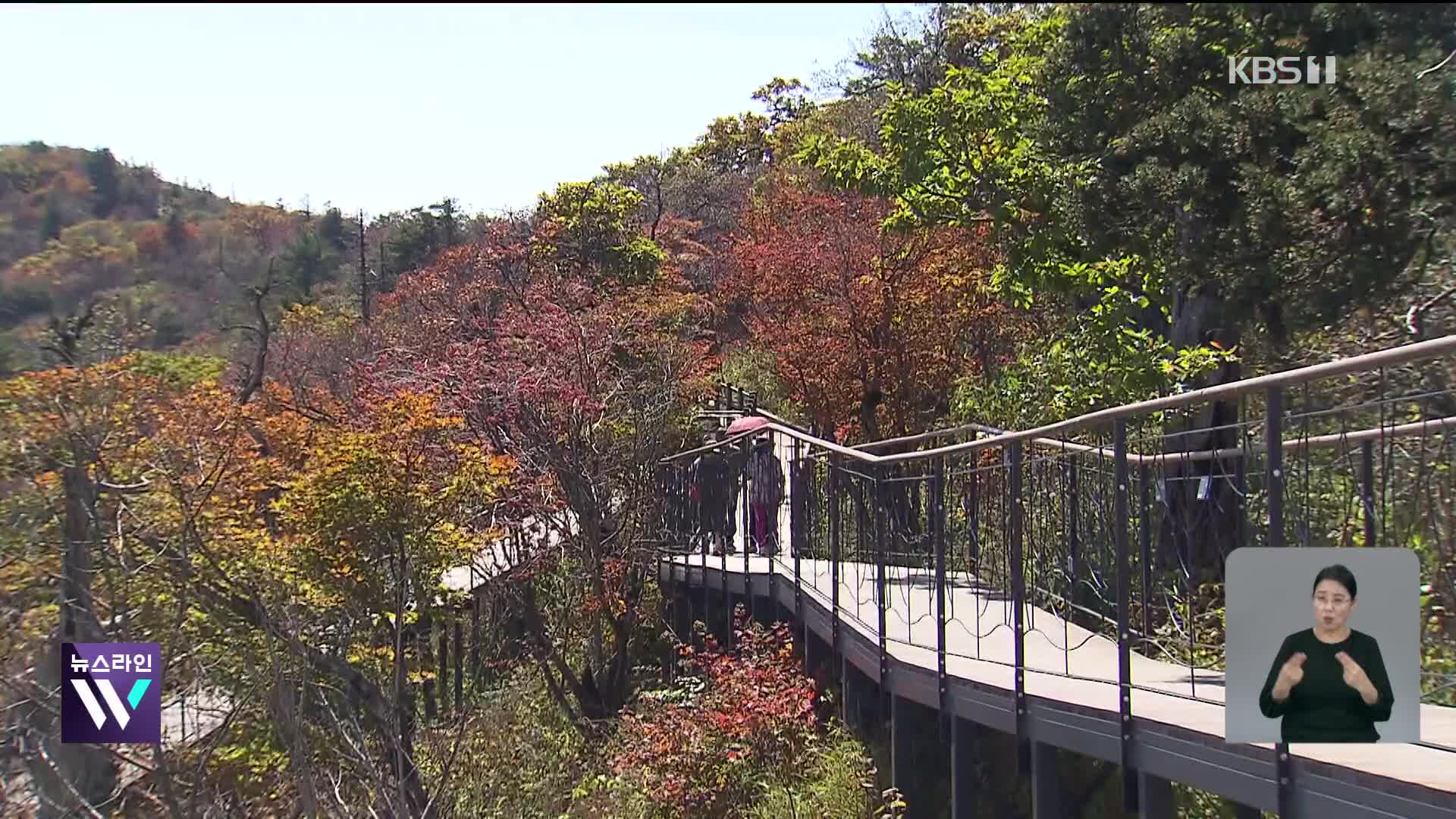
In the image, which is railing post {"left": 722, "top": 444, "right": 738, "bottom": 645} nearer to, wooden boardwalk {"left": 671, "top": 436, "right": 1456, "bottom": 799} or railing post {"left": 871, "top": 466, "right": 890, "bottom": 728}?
wooden boardwalk {"left": 671, "top": 436, "right": 1456, "bottom": 799}

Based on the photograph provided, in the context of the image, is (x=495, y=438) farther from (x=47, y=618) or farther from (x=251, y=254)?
(x=251, y=254)

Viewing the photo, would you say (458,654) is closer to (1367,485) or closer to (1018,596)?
(1018,596)

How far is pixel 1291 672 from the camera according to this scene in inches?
114

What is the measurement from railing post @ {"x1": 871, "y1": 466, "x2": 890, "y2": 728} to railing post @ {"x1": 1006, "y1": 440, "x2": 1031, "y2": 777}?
919 millimetres

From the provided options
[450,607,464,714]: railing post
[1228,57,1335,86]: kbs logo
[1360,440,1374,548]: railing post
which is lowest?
[450,607,464,714]: railing post

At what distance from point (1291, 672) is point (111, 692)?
11.7m

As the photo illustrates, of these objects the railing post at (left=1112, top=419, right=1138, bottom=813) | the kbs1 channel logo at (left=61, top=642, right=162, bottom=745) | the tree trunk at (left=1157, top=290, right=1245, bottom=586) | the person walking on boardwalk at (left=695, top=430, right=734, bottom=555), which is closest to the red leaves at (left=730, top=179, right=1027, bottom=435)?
the person walking on boardwalk at (left=695, top=430, right=734, bottom=555)

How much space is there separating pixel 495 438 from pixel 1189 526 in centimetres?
1065

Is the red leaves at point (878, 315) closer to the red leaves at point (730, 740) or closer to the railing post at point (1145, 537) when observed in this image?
the red leaves at point (730, 740)

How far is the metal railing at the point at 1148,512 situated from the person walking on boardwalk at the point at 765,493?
42.2 inches

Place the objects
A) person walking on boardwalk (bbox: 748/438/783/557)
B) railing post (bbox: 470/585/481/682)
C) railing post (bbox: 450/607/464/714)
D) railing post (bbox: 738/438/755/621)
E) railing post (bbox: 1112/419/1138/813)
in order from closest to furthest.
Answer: railing post (bbox: 1112/419/1138/813) → railing post (bbox: 738/438/755/621) → person walking on boardwalk (bbox: 748/438/783/557) → railing post (bbox: 450/607/464/714) → railing post (bbox: 470/585/481/682)

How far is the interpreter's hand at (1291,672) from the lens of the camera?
2.87 metres

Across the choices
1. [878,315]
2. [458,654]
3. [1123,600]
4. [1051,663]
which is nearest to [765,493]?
[878,315]

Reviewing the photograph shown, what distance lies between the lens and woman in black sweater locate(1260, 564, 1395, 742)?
2.79 metres
